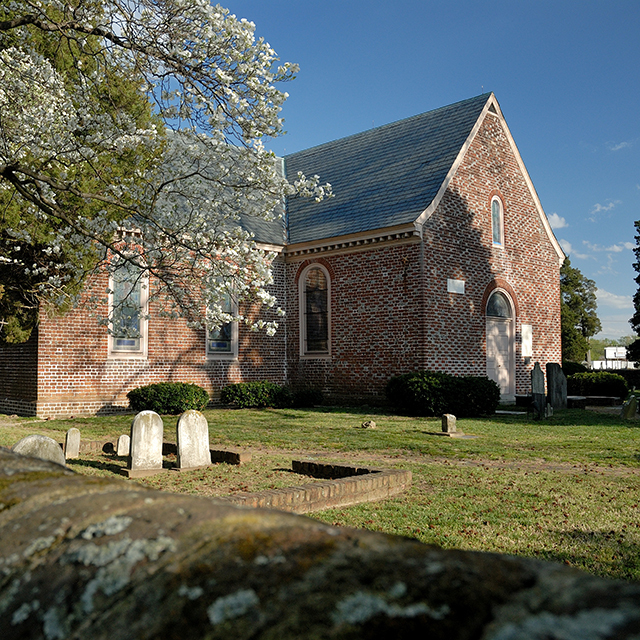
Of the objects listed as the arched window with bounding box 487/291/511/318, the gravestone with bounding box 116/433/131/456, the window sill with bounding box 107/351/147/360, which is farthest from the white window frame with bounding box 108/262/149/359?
the arched window with bounding box 487/291/511/318

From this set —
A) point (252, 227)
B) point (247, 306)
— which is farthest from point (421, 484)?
point (252, 227)

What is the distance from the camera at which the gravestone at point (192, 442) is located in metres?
9.33

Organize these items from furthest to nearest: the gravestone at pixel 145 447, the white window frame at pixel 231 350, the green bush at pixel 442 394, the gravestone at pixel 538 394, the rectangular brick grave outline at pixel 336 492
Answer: the white window frame at pixel 231 350 < the green bush at pixel 442 394 < the gravestone at pixel 538 394 < the gravestone at pixel 145 447 < the rectangular brick grave outline at pixel 336 492

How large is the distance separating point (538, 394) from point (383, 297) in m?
5.67

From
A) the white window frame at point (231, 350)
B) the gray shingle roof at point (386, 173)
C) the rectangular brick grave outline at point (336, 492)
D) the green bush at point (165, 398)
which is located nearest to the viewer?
the rectangular brick grave outline at point (336, 492)

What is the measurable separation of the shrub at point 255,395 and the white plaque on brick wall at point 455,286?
243 inches

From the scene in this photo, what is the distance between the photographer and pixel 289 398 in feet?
68.3

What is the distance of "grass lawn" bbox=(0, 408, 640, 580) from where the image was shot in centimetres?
568

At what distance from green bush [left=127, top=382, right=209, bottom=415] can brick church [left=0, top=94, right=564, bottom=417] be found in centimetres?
76

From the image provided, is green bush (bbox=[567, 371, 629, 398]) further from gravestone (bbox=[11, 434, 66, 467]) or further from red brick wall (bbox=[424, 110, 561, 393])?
gravestone (bbox=[11, 434, 66, 467])

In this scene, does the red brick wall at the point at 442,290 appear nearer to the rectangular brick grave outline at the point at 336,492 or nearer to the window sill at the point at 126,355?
the window sill at the point at 126,355

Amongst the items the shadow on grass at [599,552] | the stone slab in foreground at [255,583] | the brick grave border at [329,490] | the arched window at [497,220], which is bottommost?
the shadow on grass at [599,552]

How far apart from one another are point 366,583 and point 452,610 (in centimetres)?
14

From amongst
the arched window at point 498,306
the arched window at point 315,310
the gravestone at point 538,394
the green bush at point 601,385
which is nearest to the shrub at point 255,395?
the arched window at point 315,310
